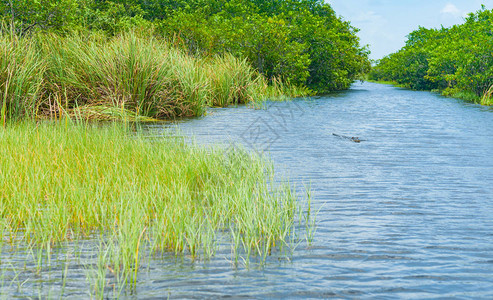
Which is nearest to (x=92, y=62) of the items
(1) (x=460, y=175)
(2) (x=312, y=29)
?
(1) (x=460, y=175)

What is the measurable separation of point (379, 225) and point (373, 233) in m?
0.34

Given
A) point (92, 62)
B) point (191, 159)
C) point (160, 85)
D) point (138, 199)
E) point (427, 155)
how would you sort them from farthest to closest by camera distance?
point (160, 85) < point (92, 62) < point (427, 155) < point (191, 159) < point (138, 199)

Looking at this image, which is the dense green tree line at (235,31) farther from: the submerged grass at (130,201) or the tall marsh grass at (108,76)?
the submerged grass at (130,201)

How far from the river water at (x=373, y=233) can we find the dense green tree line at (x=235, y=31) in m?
12.5

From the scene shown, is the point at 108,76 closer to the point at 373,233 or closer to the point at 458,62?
the point at 373,233

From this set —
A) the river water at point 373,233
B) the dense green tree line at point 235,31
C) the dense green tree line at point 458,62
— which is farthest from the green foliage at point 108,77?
the dense green tree line at point 458,62

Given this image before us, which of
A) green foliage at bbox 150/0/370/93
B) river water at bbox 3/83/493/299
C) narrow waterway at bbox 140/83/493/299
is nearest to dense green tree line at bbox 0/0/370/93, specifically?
green foliage at bbox 150/0/370/93

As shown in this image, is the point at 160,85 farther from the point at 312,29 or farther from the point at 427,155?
the point at 312,29

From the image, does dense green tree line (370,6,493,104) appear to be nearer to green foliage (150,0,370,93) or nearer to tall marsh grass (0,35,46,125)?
green foliage (150,0,370,93)

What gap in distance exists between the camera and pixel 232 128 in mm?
15273

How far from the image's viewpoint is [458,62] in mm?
38094

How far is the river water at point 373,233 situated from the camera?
4234 millimetres

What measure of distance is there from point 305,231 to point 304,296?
1624 mm

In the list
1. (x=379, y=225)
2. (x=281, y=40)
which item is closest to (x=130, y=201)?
(x=379, y=225)
